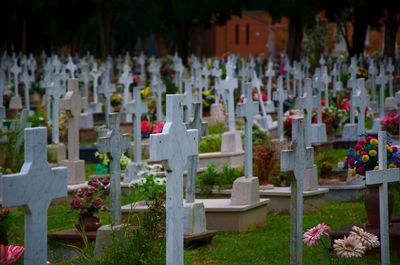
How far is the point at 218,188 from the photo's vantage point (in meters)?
15.1

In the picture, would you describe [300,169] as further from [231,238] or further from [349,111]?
[349,111]

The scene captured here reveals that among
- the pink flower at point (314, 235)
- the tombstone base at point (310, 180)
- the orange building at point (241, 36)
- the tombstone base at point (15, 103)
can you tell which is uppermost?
the orange building at point (241, 36)

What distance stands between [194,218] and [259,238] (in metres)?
1.04

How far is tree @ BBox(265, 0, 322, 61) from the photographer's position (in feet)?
138

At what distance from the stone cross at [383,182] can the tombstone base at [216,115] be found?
574 inches

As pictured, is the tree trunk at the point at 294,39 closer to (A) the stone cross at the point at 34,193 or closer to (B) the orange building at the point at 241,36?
(A) the stone cross at the point at 34,193

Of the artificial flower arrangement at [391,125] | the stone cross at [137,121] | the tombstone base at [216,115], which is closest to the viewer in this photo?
the stone cross at [137,121]

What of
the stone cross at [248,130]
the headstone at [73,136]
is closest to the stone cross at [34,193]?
the stone cross at [248,130]

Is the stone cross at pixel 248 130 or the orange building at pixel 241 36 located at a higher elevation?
the orange building at pixel 241 36

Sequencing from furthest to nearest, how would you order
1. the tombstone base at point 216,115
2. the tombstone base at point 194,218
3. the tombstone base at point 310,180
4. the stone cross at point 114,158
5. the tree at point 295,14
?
the tree at point 295,14 → the tombstone base at point 216,115 → the tombstone base at point 310,180 → the tombstone base at point 194,218 → the stone cross at point 114,158

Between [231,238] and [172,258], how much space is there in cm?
419

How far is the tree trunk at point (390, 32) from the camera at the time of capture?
44.3 metres

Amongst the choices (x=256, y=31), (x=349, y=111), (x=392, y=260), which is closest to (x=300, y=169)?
(x=392, y=260)

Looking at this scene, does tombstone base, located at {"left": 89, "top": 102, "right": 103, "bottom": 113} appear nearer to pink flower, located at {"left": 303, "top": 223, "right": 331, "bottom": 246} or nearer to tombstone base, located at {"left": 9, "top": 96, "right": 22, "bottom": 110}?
tombstone base, located at {"left": 9, "top": 96, "right": 22, "bottom": 110}
